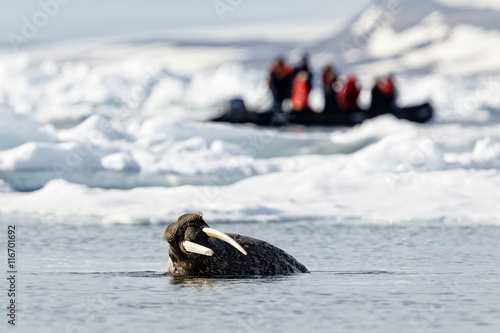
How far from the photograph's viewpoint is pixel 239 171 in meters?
18.8

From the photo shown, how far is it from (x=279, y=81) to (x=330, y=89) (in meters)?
1.40

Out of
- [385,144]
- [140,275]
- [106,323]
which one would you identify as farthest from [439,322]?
[385,144]

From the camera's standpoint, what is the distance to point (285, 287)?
793 cm

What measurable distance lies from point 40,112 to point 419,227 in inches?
1626

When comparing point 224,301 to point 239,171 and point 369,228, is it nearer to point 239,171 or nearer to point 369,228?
point 369,228

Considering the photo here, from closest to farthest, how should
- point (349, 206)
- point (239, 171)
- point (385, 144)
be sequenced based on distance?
point (349, 206)
point (385, 144)
point (239, 171)

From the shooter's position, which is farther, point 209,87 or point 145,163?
point 209,87

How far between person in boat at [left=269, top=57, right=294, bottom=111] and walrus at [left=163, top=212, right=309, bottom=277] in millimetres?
20657

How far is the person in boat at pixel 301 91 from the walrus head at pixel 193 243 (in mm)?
21107

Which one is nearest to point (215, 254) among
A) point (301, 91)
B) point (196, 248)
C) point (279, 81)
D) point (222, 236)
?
point (196, 248)

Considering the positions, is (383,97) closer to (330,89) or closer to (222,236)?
(330,89)

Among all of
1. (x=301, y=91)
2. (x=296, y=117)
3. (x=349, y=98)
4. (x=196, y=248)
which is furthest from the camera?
(x=349, y=98)

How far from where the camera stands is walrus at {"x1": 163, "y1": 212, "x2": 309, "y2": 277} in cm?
789

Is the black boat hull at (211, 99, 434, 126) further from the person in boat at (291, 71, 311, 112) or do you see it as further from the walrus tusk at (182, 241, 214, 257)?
the walrus tusk at (182, 241, 214, 257)
